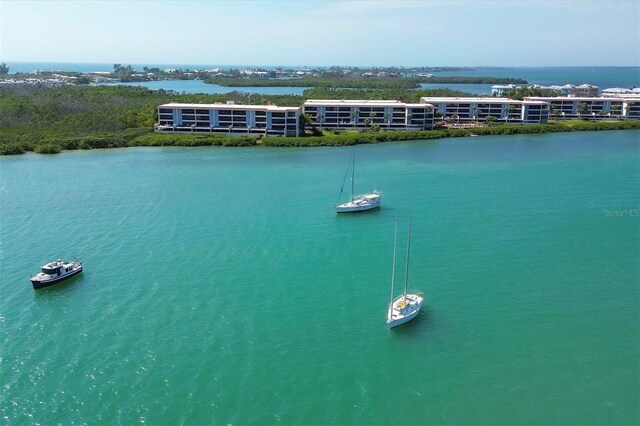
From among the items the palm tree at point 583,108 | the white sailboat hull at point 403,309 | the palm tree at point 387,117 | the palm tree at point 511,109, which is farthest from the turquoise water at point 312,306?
the palm tree at point 583,108

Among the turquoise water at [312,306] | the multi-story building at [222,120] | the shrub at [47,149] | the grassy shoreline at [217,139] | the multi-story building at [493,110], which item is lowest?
the turquoise water at [312,306]

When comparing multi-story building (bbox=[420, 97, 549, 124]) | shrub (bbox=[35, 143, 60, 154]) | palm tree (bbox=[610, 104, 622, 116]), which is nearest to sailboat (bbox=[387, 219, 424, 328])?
shrub (bbox=[35, 143, 60, 154])

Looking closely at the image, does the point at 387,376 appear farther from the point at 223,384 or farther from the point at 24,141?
the point at 24,141

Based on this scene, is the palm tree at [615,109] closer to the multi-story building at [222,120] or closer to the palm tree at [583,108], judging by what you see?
the palm tree at [583,108]

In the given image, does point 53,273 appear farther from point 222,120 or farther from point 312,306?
point 222,120

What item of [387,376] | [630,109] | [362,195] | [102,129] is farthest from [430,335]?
[630,109]

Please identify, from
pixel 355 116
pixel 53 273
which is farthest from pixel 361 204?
pixel 355 116
